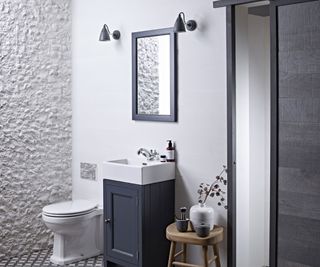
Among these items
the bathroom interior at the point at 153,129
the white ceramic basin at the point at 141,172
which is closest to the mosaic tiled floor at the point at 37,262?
the bathroom interior at the point at 153,129

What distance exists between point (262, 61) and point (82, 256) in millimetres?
2188

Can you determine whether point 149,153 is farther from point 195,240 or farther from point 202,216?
point 195,240

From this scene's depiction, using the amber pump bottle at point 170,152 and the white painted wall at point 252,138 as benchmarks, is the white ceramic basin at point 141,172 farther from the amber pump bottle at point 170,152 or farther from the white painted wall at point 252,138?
the white painted wall at point 252,138

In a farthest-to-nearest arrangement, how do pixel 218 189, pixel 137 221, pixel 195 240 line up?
pixel 137 221, pixel 218 189, pixel 195 240

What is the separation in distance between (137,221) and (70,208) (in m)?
0.79

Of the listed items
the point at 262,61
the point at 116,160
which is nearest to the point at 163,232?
the point at 116,160

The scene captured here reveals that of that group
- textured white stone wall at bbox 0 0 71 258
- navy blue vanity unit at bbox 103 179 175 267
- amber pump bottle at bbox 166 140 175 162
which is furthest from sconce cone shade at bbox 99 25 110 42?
navy blue vanity unit at bbox 103 179 175 267

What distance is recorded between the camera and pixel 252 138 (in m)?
4.00

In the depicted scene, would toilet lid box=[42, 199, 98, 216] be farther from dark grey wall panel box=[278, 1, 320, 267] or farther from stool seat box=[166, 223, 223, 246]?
dark grey wall panel box=[278, 1, 320, 267]

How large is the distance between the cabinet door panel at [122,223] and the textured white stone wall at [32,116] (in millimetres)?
946

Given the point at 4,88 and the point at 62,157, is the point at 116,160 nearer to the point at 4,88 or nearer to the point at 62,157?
the point at 62,157

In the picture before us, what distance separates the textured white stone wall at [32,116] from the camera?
182 inches

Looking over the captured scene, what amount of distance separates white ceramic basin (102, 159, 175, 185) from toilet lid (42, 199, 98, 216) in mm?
454

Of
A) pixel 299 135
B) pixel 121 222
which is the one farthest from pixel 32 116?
pixel 299 135
